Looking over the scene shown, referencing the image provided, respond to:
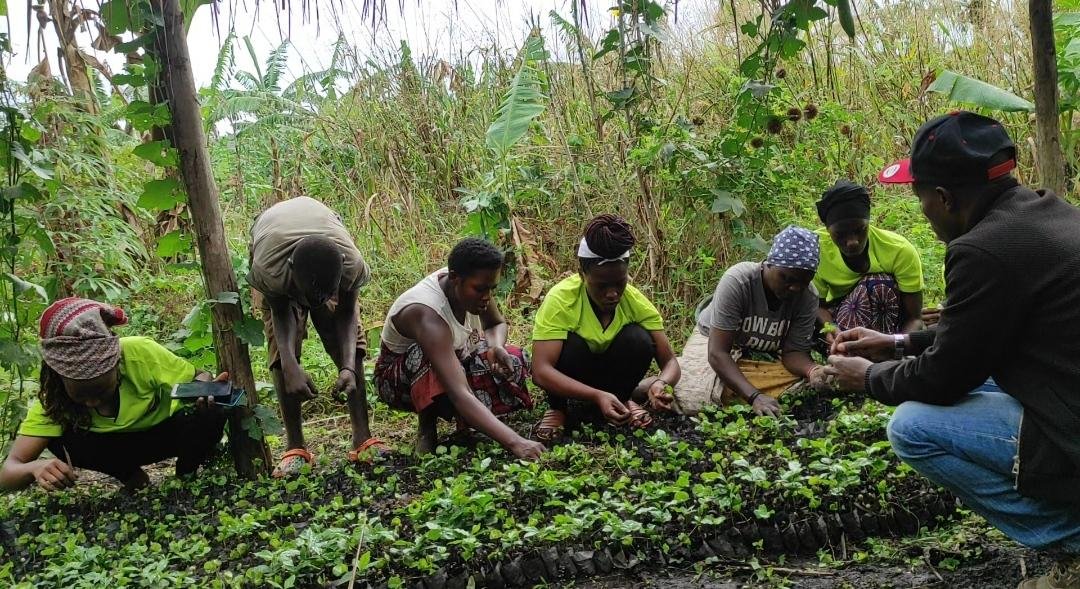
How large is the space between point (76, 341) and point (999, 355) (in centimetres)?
354

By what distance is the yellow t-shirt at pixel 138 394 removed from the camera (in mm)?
4254

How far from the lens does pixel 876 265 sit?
16.2ft

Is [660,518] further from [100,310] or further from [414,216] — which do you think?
[414,216]

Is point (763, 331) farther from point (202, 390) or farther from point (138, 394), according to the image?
point (138, 394)

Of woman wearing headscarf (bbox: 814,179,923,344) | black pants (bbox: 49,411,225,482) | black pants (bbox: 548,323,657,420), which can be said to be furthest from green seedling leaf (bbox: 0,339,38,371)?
woman wearing headscarf (bbox: 814,179,923,344)

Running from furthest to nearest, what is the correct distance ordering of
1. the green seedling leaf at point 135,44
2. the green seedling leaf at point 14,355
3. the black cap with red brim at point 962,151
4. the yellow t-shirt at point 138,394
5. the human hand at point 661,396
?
the human hand at point 661,396 → the yellow t-shirt at point 138,394 → the green seedling leaf at point 14,355 → the green seedling leaf at point 135,44 → the black cap with red brim at point 962,151

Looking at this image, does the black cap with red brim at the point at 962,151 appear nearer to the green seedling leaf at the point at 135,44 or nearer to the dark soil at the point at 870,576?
the dark soil at the point at 870,576

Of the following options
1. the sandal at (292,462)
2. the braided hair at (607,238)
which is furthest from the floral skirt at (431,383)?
the braided hair at (607,238)

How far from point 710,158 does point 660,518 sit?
3.48 meters

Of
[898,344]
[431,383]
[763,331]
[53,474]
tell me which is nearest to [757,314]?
[763,331]

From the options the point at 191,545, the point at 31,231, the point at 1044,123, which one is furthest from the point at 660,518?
the point at 31,231

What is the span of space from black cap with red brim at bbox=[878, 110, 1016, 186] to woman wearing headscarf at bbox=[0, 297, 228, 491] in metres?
3.13

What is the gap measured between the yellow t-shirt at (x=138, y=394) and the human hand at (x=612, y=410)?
198 cm

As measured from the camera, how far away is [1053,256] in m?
2.35
